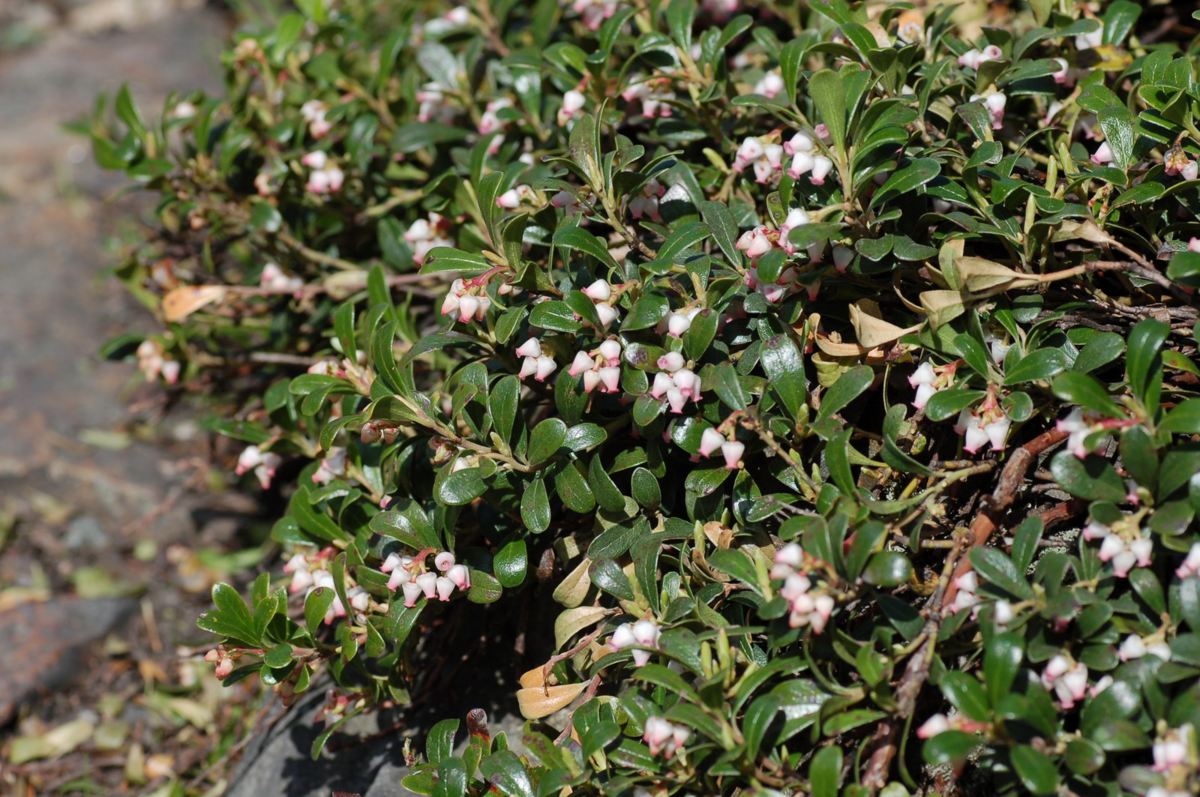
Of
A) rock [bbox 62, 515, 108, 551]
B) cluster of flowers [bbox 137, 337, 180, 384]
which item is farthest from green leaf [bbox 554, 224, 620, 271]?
rock [bbox 62, 515, 108, 551]

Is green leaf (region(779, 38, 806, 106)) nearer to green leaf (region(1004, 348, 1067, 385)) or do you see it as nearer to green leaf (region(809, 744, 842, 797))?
green leaf (region(1004, 348, 1067, 385))

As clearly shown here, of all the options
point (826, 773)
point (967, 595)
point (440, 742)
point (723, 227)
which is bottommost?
point (440, 742)

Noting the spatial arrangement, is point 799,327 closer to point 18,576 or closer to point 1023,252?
point 1023,252

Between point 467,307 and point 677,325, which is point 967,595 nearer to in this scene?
point 677,325

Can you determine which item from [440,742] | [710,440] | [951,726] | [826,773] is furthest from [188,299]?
[951,726]

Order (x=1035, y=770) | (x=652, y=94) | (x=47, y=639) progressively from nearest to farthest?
(x=1035, y=770)
(x=652, y=94)
(x=47, y=639)

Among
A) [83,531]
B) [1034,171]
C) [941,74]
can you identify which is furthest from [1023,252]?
[83,531]
